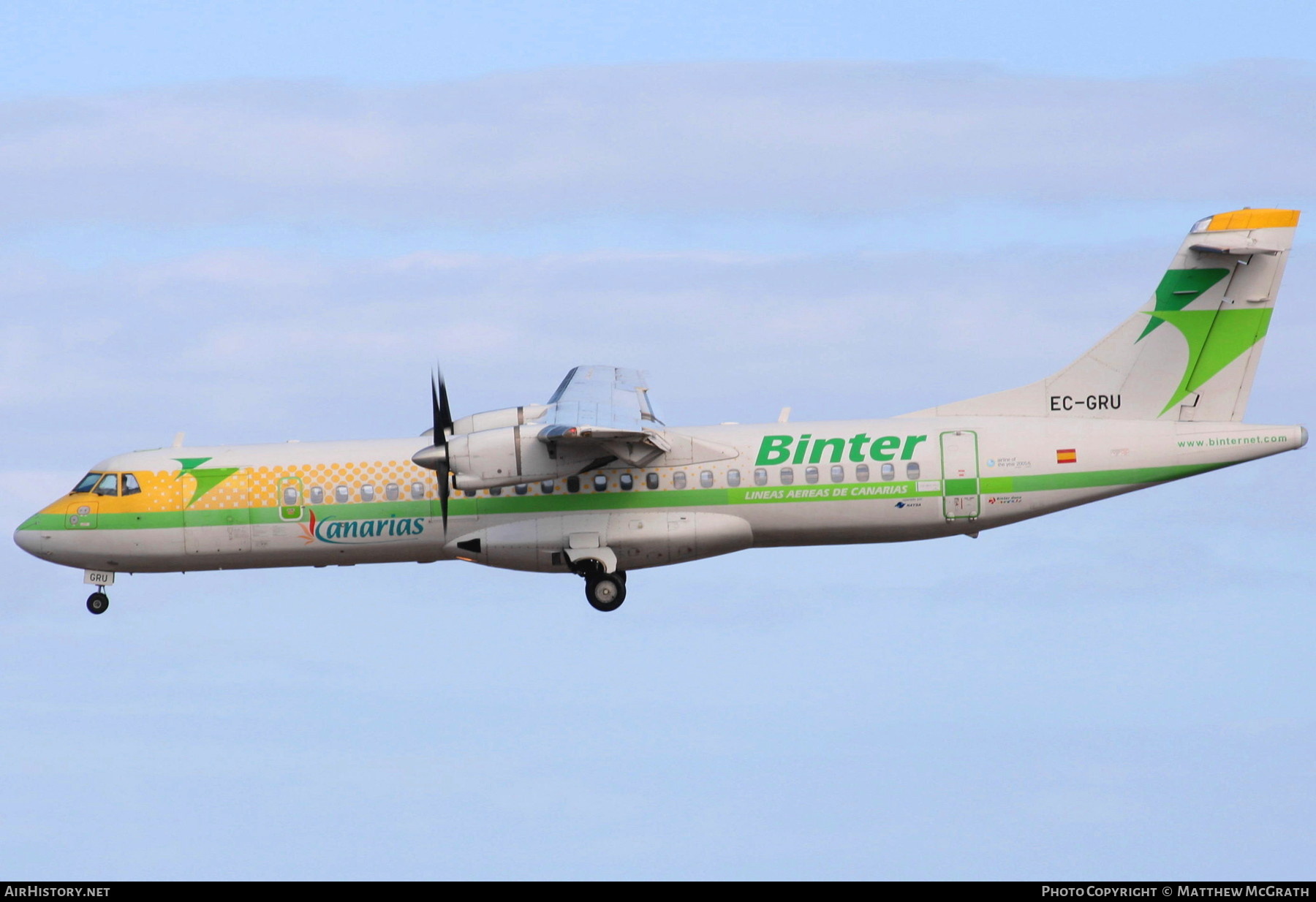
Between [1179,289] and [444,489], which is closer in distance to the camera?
[444,489]

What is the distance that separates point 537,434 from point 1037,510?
32.7 feet

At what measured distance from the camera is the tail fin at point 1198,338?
3234cm

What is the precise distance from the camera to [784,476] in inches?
1271

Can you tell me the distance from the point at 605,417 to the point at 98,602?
11.4 metres

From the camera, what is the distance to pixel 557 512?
106ft

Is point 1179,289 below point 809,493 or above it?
above

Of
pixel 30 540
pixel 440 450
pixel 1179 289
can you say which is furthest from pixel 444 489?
pixel 1179 289

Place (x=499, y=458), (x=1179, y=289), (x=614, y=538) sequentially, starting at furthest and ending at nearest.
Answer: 1. (x=1179, y=289)
2. (x=614, y=538)
3. (x=499, y=458)

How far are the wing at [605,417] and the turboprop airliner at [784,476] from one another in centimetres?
12

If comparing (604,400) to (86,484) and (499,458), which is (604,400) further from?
(86,484)

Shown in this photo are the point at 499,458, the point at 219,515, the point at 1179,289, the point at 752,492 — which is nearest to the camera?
the point at 499,458

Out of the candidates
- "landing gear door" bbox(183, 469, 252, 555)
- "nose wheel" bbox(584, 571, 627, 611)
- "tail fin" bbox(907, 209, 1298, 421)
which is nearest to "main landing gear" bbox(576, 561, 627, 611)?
"nose wheel" bbox(584, 571, 627, 611)

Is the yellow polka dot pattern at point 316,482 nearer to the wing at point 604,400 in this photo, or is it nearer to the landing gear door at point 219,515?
the landing gear door at point 219,515

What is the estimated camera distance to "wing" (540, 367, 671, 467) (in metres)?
29.7
